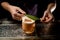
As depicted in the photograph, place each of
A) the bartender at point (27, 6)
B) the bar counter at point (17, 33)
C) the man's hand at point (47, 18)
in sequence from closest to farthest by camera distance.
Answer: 1. the bar counter at point (17, 33)
2. the man's hand at point (47, 18)
3. the bartender at point (27, 6)

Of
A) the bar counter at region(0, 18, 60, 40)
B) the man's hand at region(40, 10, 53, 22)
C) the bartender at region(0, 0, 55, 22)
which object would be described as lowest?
the bar counter at region(0, 18, 60, 40)

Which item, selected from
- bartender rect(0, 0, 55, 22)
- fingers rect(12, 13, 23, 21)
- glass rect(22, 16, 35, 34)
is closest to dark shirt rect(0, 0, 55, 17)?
bartender rect(0, 0, 55, 22)

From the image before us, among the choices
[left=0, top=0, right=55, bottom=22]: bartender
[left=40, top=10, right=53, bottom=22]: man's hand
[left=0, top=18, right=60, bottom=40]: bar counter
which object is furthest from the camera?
[left=0, top=0, right=55, bottom=22]: bartender

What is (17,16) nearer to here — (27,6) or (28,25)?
(28,25)

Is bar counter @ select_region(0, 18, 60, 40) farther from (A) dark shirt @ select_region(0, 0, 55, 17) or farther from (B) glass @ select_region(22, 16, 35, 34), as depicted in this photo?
(A) dark shirt @ select_region(0, 0, 55, 17)

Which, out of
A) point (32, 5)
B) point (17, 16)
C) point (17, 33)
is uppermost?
point (32, 5)

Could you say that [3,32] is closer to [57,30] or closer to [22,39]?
[22,39]

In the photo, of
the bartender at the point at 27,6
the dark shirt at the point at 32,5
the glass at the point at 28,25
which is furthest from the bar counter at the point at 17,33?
the dark shirt at the point at 32,5

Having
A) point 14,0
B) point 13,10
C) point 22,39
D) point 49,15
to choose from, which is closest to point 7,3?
point 14,0

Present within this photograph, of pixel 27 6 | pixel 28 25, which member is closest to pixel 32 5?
pixel 27 6

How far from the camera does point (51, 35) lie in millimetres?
986

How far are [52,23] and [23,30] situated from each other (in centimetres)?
24

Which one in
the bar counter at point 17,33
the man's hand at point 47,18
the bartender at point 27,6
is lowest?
the bar counter at point 17,33

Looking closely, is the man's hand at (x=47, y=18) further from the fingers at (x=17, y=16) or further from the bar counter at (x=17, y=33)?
the fingers at (x=17, y=16)
